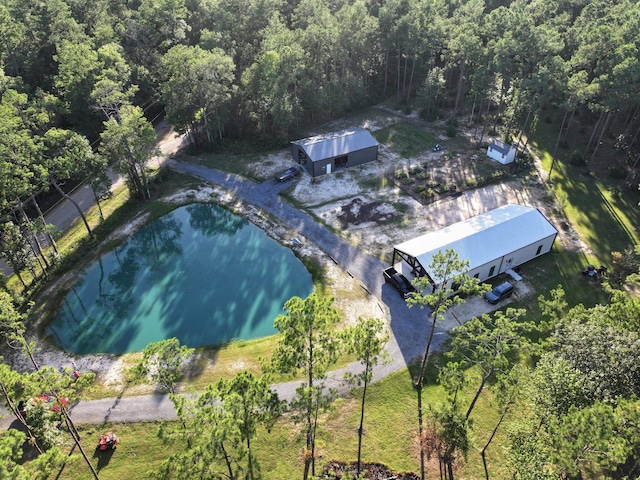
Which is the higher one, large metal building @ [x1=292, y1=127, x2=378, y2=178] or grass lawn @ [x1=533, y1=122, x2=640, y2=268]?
large metal building @ [x1=292, y1=127, x2=378, y2=178]

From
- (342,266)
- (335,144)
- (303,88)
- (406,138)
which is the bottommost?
(342,266)

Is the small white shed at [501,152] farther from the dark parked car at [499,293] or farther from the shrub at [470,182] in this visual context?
the dark parked car at [499,293]

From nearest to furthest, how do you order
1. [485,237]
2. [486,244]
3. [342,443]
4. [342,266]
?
[342,443] → [486,244] → [485,237] → [342,266]

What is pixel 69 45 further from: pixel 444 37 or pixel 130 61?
pixel 444 37

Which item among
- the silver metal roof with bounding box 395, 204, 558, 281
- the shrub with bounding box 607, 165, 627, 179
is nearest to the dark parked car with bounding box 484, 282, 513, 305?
the silver metal roof with bounding box 395, 204, 558, 281

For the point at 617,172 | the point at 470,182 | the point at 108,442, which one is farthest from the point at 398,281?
the point at 617,172

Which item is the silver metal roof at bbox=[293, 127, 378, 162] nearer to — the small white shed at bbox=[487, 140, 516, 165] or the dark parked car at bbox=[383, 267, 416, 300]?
the small white shed at bbox=[487, 140, 516, 165]

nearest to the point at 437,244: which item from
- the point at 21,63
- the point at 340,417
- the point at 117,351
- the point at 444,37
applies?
the point at 340,417

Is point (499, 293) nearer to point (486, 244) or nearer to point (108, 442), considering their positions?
point (486, 244)
